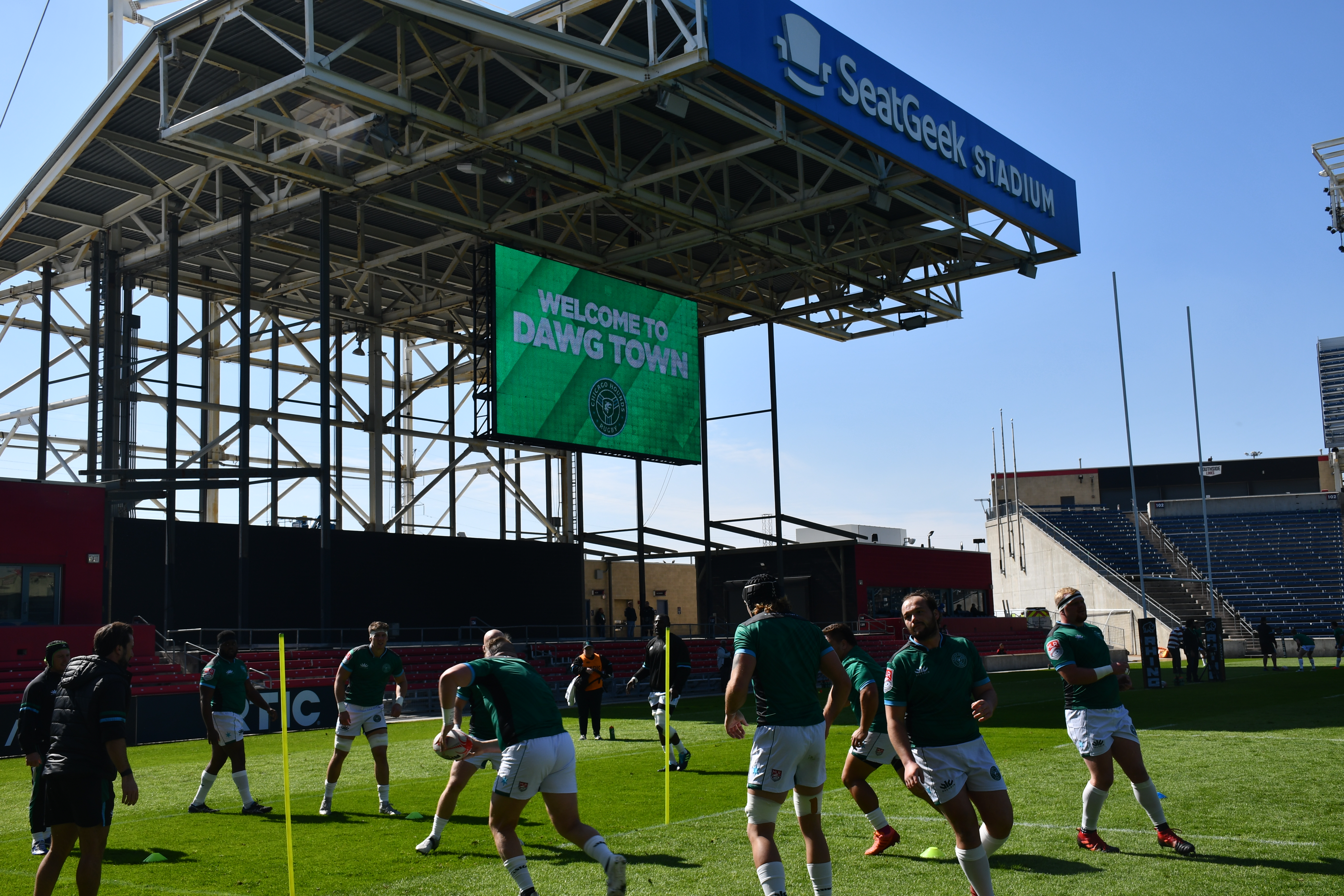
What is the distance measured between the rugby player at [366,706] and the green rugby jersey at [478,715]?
1.31 meters

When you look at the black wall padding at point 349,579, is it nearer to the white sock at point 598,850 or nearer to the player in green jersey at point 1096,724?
the white sock at point 598,850

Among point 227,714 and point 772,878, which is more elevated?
point 227,714

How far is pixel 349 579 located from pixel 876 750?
27101 mm

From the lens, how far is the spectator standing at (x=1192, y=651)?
31.5m

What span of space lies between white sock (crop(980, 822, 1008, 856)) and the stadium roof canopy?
54.3ft

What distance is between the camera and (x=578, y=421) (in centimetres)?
3075

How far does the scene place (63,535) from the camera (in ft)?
87.4

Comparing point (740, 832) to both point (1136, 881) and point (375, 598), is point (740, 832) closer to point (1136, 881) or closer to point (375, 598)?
point (1136, 881)

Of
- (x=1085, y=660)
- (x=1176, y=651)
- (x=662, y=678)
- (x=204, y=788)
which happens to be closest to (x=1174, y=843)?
(x=1085, y=660)

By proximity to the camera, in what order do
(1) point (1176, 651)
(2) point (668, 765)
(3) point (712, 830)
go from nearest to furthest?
(3) point (712, 830), (2) point (668, 765), (1) point (1176, 651)

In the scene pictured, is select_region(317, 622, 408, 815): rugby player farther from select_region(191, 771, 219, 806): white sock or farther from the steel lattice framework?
the steel lattice framework

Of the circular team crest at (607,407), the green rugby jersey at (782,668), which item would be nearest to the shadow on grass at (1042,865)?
the green rugby jersey at (782,668)

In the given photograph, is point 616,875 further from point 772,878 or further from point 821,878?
point 821,878

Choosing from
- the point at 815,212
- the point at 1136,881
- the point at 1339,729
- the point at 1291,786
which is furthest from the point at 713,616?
the point at 1136,881
